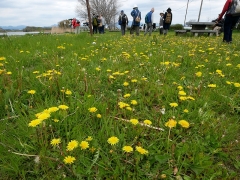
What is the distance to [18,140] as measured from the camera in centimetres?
150

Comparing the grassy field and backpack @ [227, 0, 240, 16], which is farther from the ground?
backpack @ [227, 0, 240, 16]

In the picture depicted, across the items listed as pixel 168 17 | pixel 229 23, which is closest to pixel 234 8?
pixel 229 23

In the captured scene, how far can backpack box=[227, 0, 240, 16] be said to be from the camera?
19.2 ft

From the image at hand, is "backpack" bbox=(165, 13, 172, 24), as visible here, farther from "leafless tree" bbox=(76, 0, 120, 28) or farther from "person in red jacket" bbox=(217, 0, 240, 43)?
"leafless tree" bbox=(76, 0, 120, 28)

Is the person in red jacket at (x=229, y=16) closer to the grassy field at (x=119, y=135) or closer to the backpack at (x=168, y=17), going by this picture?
the grassy field at (x=119, y=135)

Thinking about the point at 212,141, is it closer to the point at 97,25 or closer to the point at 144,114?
the point at 144,114

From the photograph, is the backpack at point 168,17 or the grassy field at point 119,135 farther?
the backpack at point 168,17

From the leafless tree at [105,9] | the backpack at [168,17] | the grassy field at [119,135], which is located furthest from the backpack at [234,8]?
the leafless tree at [105,9]

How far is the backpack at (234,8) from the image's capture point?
5.86 m

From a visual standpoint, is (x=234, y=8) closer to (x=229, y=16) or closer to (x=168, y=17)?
(x=229, y=16)

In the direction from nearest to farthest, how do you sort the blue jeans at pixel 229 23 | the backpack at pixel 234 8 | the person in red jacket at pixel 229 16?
the backpack at pixel 234 8
the person in red jacket at pixel 229 16
the blue jeans at pixel 229 23

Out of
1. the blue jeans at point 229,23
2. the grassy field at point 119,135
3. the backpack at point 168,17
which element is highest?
the backpack at point 168,17

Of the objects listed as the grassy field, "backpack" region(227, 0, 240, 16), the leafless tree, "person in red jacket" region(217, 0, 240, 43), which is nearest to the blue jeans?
"person in red jacket" region(217, 0, 240, 43)

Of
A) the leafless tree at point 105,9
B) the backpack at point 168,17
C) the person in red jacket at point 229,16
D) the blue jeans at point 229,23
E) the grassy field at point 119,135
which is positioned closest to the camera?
the grassy field at point 119,135
